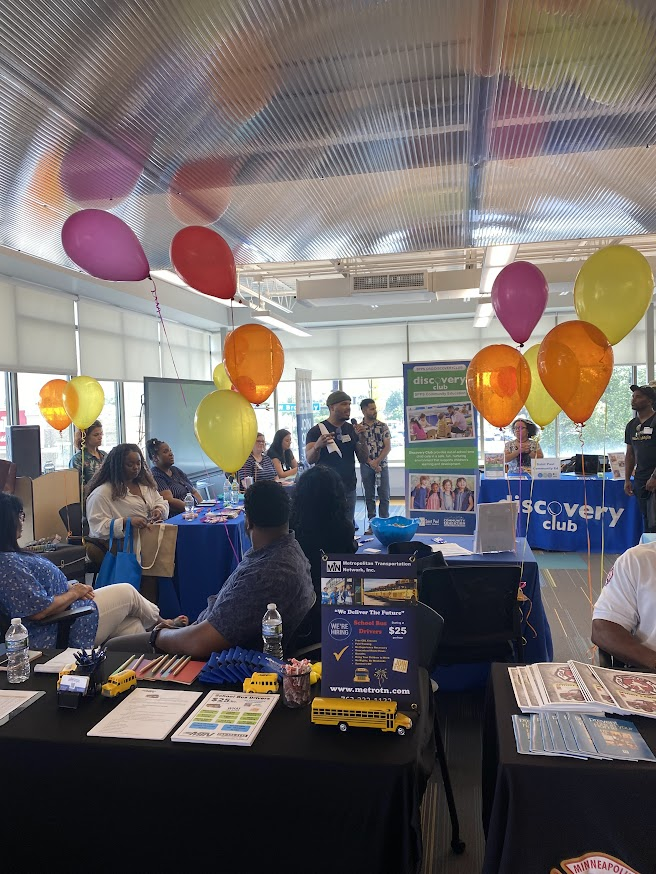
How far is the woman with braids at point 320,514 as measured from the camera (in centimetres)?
270

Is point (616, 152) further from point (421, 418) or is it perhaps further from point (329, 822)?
point (329, 822)

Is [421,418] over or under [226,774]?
over

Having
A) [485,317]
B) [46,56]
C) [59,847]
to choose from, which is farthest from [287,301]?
[59,847]

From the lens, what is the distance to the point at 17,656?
74.6 inches

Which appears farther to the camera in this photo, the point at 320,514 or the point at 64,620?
the point at 320,514

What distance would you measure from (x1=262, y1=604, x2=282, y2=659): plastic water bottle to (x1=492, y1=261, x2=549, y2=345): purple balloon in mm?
2729

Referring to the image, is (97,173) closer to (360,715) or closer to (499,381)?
(499,381)

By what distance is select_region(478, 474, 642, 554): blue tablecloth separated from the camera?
19.7 ft

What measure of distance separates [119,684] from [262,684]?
1.36 feet

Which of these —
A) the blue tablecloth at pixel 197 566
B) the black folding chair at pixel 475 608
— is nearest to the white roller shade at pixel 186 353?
the blue tablecloth at pixel 197 566

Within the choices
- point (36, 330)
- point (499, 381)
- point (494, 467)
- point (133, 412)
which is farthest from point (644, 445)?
point (133, 412)

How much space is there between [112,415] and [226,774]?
7.31m

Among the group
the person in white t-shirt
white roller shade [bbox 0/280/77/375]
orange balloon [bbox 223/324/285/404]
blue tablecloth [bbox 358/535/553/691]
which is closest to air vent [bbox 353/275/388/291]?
orange balloon [bbox 223/324/285/404]

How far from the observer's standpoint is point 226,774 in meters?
1.37
